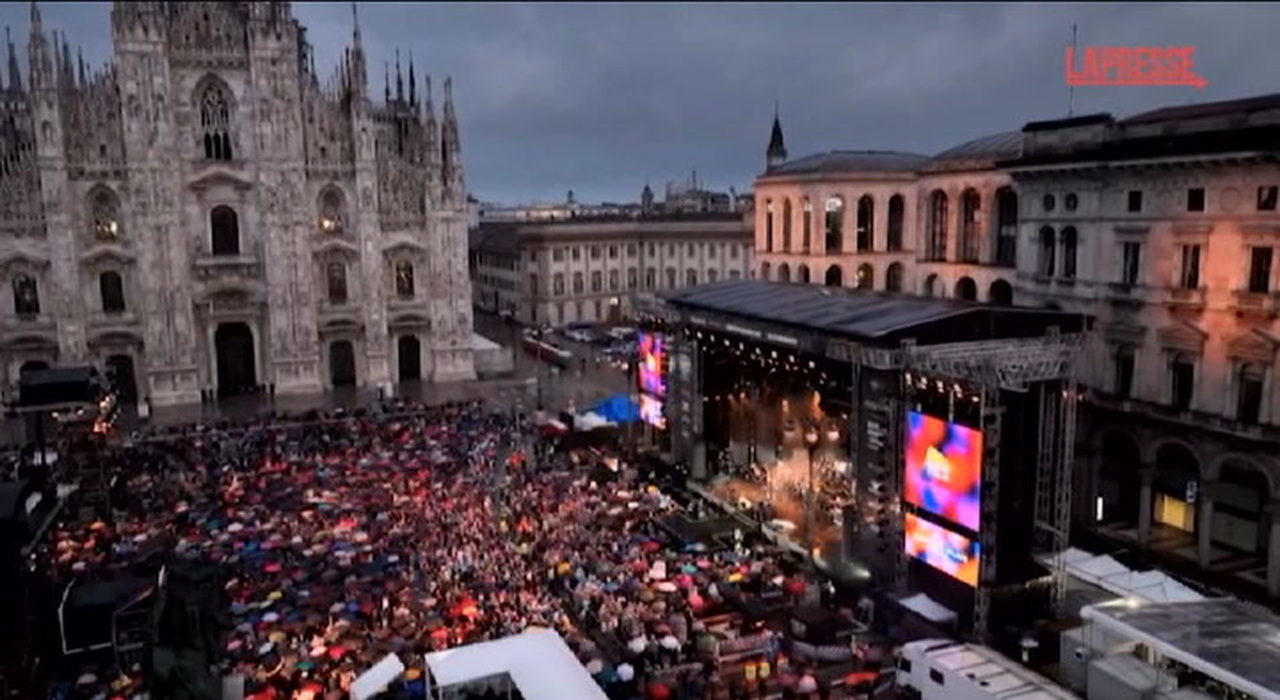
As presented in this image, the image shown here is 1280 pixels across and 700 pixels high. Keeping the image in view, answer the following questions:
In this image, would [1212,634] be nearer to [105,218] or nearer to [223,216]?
[223,216]

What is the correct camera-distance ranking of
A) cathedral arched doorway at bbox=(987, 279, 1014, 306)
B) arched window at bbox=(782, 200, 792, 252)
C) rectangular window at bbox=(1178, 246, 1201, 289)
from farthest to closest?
arched window at bbox=(782, 200, 792, 252) < cathedral arched doorway at bbox=(987, 279, 1014, 306) < rectangular window at bbox=(1178, 246, 1201, 289)

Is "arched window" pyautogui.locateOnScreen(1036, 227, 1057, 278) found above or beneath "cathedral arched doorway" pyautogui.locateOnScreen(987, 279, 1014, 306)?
above

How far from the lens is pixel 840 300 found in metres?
33.7

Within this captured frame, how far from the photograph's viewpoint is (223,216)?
178ft

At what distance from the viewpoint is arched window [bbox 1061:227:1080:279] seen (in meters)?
33.9

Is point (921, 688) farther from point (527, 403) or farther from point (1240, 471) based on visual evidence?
point (527, 403)

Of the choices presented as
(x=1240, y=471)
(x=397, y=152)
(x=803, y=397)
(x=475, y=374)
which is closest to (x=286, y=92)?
(x=397, y=152)

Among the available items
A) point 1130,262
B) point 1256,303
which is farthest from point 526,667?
point 1130,262

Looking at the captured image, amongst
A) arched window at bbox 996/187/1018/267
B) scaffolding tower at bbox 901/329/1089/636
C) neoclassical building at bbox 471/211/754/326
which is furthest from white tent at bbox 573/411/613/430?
neoclassical building at bbox 471/211/754/326

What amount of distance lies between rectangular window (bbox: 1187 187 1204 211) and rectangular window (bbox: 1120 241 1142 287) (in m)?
2.15

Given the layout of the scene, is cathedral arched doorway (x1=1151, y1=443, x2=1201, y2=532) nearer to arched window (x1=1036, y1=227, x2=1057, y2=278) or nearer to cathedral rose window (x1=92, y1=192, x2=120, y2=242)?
arched window (x1=1036, y1=227, x2=1057, y2=278)

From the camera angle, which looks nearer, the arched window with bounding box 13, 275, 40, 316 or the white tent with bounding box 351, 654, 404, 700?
the white tent with bounding box 351, 654, 404, 700

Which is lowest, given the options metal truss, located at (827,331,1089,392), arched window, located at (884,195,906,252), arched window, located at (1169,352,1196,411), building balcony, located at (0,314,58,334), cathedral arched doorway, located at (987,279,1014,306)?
arched window, located at (1169,352,1196,411)

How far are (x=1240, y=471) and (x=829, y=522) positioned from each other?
42.1ft
